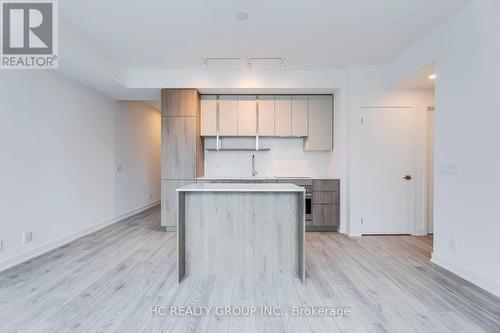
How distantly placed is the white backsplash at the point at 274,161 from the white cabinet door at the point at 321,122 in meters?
0.37

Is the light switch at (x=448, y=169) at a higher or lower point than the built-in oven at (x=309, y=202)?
higher

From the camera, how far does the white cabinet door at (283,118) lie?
4742 millimetres

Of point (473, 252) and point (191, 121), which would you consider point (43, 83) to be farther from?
point (473, 252)

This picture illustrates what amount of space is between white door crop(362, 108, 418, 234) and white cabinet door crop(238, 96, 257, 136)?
1.97 meters

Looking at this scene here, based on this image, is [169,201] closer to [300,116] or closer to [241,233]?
[241,233]

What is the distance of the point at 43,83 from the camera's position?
339 cm

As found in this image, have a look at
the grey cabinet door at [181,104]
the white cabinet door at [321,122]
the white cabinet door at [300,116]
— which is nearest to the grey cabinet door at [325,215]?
the white cabinet door at [321,122]

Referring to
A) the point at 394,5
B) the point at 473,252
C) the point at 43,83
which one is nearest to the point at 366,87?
the point at 394,5

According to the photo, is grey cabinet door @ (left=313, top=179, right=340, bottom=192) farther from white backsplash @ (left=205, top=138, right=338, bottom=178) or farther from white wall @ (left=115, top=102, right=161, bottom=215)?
white wall @ (left=115, top=102, right=161, bottom=215)

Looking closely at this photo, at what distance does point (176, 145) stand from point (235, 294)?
2874mm

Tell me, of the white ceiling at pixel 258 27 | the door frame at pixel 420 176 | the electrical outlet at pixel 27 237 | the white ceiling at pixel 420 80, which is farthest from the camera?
the door frame at pixel 420 176

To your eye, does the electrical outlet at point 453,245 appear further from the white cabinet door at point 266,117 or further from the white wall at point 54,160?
the white wall at point 54,160

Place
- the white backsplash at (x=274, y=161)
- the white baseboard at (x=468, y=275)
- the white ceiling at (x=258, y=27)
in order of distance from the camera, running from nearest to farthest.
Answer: the white baseboard at (x=468, y=275) < the white ceiling at (x=258, y=27) < the white backsplash at (x=274, y=161)

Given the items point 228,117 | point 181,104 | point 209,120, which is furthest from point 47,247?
point 228,117
